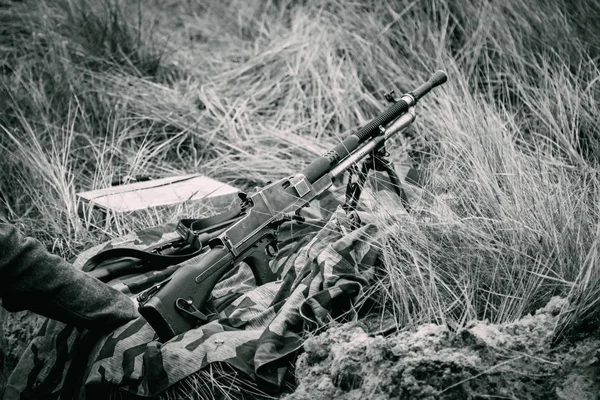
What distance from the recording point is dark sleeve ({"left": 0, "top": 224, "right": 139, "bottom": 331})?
227 cm

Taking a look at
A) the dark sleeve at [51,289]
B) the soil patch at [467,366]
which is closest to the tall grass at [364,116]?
the soil patch at [467,366]

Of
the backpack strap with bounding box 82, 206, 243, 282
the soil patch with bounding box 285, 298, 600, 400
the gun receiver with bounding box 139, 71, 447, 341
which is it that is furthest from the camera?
the backpack strap with bounding box 82, 206, 243, 282

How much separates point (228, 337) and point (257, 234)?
55 cm

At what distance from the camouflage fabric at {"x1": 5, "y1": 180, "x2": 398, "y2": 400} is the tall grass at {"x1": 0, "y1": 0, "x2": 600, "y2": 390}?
22 cm

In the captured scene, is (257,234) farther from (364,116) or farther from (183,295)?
(364,116)

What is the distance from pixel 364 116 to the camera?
14.2 feet

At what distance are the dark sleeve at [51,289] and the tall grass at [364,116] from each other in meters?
0.93

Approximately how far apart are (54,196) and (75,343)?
1374 mm

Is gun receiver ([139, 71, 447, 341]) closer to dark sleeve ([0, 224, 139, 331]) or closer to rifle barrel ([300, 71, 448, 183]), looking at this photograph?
rifle barrel ([300, 71, 448, 183])

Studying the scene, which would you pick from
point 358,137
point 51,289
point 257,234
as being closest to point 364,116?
point 358,137

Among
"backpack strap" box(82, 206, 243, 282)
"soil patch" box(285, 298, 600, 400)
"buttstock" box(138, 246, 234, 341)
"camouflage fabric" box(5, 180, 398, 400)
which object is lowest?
"soil patch" box(285, 298, 600, 400)

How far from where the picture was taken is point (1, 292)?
2307 mm

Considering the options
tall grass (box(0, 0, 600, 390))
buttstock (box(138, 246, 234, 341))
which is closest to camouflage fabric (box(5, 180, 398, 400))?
buttstock (box(138, 246, 234, 341))

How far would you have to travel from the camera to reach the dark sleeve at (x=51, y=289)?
2270 mm
